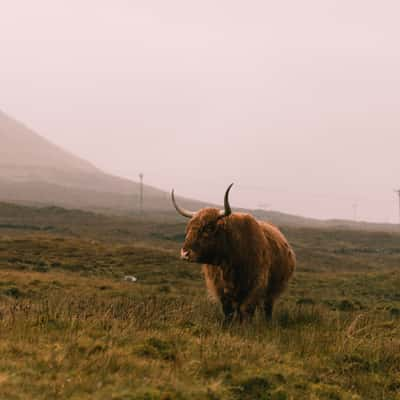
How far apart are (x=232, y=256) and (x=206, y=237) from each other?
626 mm

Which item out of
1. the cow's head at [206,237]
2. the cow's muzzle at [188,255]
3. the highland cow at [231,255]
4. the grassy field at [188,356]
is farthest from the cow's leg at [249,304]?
the cow's muzzle at [188,255]

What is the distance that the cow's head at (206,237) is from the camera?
8.23 metres

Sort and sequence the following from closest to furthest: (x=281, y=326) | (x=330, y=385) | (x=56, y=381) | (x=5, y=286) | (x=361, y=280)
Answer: (x=56, y=381) → (x=330, y=385) → (x=281, y=326) → (x=5, y=286) → (x=361, y=280)

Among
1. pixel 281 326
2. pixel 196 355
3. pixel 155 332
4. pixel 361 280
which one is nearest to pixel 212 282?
pixel 281 326

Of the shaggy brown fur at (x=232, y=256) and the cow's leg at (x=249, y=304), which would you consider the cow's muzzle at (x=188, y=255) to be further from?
the cow's leg at (x=249, y=304)

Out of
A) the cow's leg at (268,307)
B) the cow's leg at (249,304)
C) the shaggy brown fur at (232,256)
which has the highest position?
the shaggy brown fur at (232,256)

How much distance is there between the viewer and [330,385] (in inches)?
241

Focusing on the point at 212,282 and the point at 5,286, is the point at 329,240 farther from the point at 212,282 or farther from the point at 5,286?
the point at 212,282

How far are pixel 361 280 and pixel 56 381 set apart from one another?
20841 millimetres

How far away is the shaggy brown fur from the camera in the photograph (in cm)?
834

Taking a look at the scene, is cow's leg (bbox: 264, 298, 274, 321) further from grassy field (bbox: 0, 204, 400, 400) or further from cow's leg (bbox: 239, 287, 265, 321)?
cow's leg (bbox: 239, 287, 265, 321)

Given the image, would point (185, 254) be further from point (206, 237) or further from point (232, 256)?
point (232, 256)

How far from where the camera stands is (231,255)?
8.66m

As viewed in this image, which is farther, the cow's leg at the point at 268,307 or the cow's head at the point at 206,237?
the cow's leg at the point at 268,307
